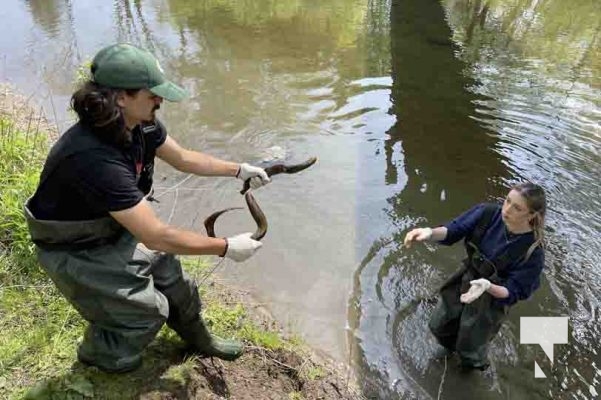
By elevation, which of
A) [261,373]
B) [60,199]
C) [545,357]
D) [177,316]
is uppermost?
[60,199]

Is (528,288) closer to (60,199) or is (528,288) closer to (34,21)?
(60,199)

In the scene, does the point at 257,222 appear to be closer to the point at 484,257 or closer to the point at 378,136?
the point at 484,257

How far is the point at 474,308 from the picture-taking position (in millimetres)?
3414

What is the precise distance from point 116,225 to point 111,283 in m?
0.28

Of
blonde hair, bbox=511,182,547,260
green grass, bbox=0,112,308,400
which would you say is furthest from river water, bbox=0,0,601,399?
blonde hair, bbox=511,182,547,260

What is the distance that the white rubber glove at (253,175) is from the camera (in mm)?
3473

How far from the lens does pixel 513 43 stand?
32.4ft

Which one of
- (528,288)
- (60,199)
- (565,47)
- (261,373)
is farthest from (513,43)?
(60,199)

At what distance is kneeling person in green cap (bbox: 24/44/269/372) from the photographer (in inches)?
92.5

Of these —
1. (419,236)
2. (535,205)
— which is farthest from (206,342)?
(535,205)

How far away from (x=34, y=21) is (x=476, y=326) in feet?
Answer: 35.4

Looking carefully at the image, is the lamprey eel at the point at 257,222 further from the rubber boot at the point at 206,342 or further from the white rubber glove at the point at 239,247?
the rubber boot at the point at 206,342

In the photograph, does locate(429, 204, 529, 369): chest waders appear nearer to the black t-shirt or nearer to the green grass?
the green grass

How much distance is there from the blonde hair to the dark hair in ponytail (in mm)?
2187
